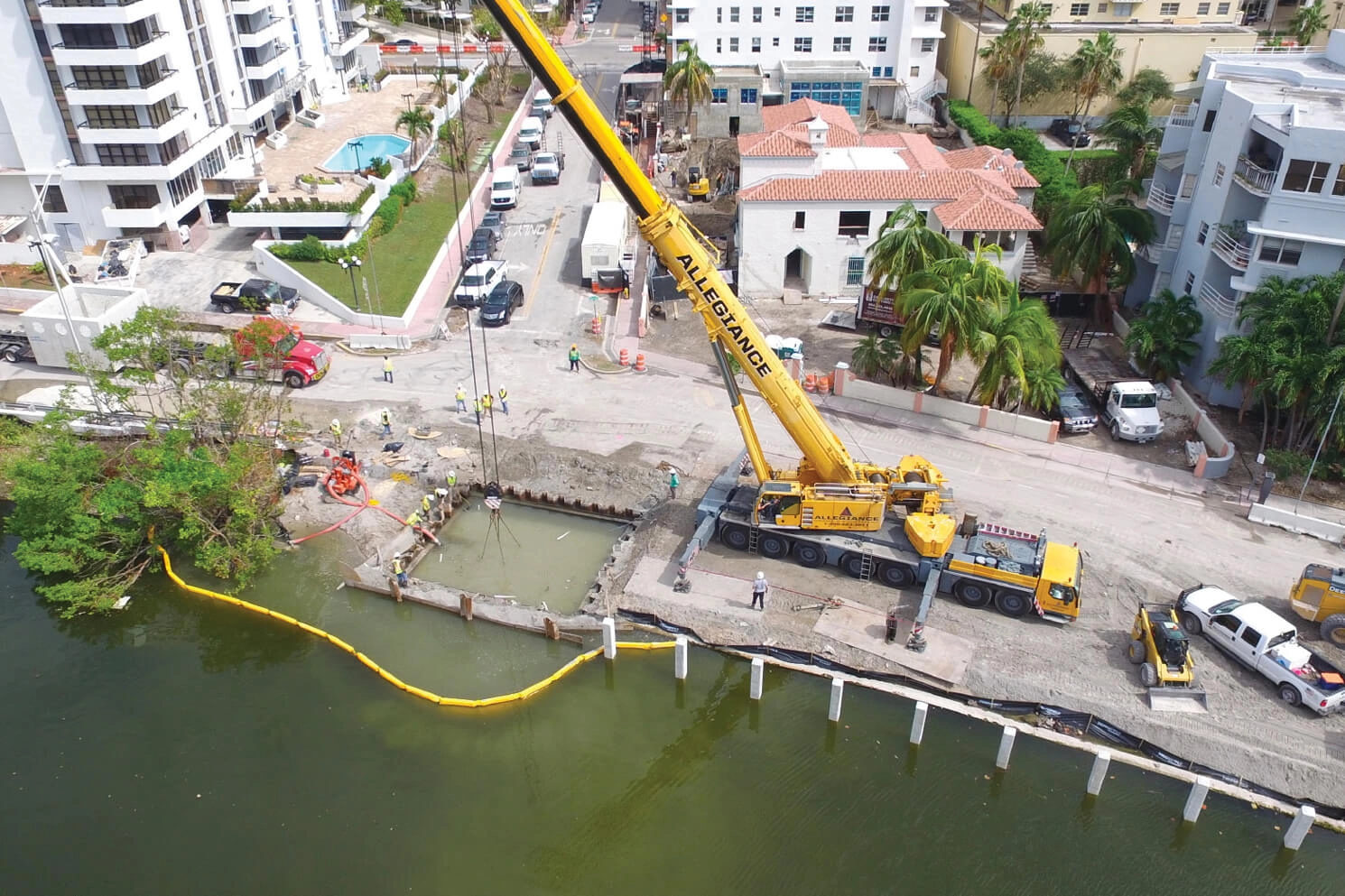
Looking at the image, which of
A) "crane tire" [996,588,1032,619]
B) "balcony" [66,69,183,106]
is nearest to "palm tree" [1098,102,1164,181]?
"crane tire" [996,588,1032,619]

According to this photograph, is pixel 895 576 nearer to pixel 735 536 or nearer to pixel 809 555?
pixel 809 555

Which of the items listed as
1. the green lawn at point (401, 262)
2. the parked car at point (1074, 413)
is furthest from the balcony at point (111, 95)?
the parked car at point (1074, 413)

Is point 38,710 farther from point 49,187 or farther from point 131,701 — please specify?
point 49,187

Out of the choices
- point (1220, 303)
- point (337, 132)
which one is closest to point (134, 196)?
point (337, 132)

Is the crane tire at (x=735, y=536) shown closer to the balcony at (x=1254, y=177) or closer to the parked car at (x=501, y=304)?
the parked car at (x=501, y=304)

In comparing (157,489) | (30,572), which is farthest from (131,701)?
(30,572)

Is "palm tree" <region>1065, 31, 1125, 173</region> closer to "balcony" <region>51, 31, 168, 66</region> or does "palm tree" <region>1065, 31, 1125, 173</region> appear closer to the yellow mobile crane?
the yellow mobile crane
